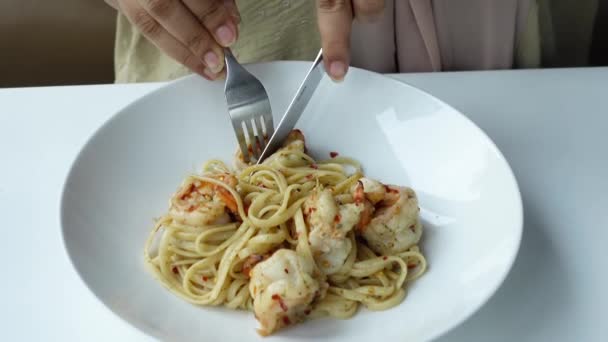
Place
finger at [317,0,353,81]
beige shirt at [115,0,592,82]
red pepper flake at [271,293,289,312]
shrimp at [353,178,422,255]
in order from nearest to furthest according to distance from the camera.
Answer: red pepper flake at [271,293,289,312] → shrimp at [353,178,422,255] → finger at [317,0,353,81] → beige shirt at [115,0,592,82]

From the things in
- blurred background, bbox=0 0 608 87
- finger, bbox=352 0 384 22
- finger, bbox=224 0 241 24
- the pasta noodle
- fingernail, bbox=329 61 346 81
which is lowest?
blurred background, bbox=0 0 608 87

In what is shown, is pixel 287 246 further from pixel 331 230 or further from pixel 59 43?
pixel 59 43

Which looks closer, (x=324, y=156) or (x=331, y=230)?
(x=331, y=230)

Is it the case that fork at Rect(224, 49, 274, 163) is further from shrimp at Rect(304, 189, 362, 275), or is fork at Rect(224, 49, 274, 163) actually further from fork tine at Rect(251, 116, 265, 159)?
shrimp at Rect(304, 189, 362, 275)

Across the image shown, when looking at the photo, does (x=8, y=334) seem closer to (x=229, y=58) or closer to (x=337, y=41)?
(x=229, y=58)

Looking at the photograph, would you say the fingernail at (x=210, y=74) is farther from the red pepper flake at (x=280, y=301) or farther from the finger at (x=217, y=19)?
the red pepper flake at (x=280, y=301)

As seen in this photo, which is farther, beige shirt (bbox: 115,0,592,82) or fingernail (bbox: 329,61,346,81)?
beige shirt (bbox: 115,0,592,82)

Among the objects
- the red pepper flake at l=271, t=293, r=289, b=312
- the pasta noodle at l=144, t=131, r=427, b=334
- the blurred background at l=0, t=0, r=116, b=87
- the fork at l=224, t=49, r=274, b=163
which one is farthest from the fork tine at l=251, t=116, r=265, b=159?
the blurred background at l=0, t=0, r=116, b=87

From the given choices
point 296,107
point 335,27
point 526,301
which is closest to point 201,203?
point 296,107

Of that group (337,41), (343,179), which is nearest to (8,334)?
(343,179)
